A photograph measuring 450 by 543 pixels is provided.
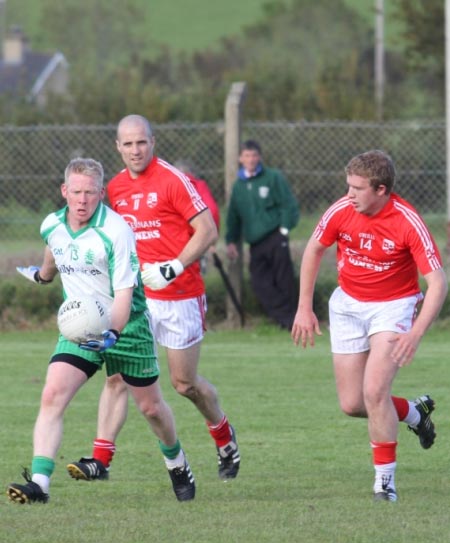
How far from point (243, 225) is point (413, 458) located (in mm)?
6020

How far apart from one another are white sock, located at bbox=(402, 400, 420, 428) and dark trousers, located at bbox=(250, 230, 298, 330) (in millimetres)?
6116

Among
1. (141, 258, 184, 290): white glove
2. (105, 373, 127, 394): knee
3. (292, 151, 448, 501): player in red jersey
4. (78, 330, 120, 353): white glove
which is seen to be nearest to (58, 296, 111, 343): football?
(78, 330, 120, 353): white glove

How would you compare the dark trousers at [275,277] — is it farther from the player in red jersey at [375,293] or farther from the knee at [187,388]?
the player in red jersey at [375,293]

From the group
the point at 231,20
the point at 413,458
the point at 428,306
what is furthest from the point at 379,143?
the point at 231,20

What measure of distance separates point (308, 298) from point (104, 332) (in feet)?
4.39

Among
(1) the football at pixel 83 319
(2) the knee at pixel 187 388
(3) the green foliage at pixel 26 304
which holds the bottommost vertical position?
(3) the green foliage at pixel 26 304

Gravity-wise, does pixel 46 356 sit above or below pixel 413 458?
below

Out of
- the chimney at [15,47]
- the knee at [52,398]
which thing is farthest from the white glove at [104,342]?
the chimney at [15,47]

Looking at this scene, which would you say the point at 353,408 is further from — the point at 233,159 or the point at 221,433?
the point at 233,159

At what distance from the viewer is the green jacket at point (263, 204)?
1400 cm

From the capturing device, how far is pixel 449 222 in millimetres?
14844

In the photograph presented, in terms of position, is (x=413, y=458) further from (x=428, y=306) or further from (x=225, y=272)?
(x=225, y=272)

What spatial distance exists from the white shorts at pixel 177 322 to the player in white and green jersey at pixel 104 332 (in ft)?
3.30

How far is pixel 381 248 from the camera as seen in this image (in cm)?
724
